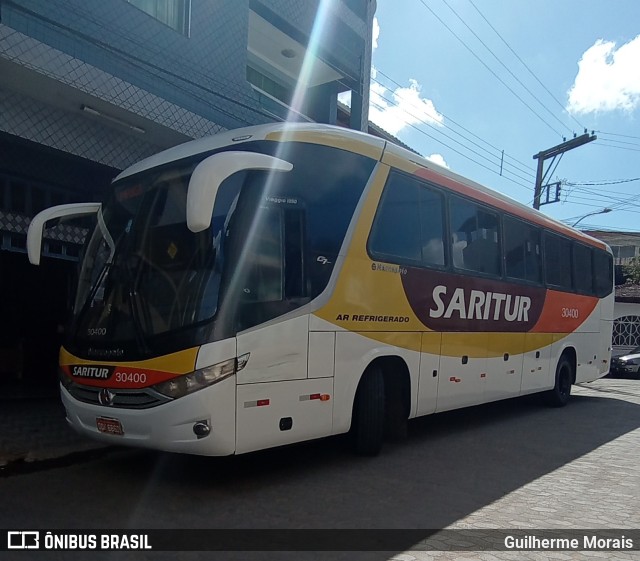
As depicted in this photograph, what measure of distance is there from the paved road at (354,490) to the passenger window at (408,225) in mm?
2415

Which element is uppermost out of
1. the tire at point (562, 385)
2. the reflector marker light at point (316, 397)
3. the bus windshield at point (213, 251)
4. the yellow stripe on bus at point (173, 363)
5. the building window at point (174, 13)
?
the building window at point (174, 13)

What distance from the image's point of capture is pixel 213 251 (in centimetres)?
538

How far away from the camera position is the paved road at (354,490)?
15.8ft

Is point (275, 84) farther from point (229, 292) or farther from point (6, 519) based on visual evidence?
point (6, 519)

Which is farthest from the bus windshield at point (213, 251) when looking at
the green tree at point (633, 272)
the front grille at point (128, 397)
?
the green tree at point (633, 272)

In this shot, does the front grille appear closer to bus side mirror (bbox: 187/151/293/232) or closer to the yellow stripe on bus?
the yellow stripe on bus

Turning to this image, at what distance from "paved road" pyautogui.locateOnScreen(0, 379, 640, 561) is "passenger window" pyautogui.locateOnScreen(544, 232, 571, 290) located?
11.8 feet

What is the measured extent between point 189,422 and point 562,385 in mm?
9127

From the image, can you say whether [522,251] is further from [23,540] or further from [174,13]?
[23,540]

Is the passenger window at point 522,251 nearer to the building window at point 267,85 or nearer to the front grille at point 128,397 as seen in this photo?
the front grille at point 128,397

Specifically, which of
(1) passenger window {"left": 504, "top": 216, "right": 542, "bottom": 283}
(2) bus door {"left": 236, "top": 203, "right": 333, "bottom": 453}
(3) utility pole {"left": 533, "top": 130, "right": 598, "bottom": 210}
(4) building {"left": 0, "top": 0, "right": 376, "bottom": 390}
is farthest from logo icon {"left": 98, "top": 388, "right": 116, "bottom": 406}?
(3) utility pole {"left": 533, "top": 130, "right": 598, "bottom": 210}

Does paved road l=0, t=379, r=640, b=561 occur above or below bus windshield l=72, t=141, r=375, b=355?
below

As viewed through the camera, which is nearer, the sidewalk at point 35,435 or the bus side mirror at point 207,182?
the bus side mirror at point 207,182

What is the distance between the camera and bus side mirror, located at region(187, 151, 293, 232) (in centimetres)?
461
